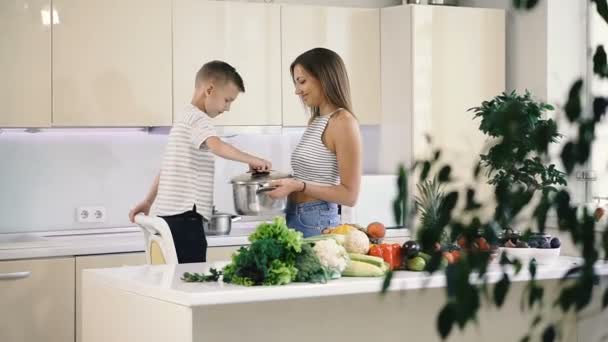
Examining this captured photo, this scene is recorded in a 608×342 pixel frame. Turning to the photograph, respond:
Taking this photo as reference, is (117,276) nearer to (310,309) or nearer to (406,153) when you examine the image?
(310,309)

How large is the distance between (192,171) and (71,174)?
1.43m

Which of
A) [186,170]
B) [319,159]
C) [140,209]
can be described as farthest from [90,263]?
[319,159]

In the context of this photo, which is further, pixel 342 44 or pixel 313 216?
pixel 342 44

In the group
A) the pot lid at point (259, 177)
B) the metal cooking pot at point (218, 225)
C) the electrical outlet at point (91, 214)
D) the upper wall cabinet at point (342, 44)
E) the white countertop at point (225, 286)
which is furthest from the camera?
the upper wall cabinet at point (342, 44)

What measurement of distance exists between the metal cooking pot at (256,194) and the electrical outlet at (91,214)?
3.87ft

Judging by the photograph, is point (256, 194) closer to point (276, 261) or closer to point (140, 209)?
point (140, 209)

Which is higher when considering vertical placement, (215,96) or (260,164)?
(215,96)

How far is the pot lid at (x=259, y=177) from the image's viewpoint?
13.1ft

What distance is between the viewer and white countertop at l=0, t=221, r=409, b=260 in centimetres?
441

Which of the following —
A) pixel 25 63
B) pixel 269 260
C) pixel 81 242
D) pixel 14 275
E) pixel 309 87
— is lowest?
pixel 14 275

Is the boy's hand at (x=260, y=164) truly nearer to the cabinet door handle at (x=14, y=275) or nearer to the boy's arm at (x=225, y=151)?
the boy's arm at (x=225, y=151)

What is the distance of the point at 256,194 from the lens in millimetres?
4098

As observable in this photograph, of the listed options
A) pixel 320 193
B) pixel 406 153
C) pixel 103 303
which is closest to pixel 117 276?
pixel 103 303

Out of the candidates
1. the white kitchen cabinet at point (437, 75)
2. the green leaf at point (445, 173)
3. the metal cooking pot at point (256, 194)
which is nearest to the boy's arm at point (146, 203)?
the metal cooking pot at point (256, 194)
